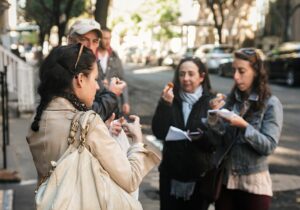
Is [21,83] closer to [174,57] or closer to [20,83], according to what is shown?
[20,83]

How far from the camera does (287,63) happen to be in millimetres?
25000

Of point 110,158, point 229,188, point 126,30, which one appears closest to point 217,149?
point 229,188

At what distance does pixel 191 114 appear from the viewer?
14.4ft

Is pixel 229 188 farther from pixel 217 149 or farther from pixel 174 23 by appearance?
pixel 174 23

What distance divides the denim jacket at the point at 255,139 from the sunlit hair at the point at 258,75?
3 cm

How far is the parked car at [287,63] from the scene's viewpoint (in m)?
24.3

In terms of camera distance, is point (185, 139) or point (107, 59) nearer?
point (185, 139)

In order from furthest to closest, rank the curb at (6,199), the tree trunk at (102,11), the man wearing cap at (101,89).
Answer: the tree trunk at (102,11), the curb at (6,199), the man wearing cap at (101,89)

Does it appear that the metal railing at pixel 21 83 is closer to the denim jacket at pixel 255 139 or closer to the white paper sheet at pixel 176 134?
the white paper sheet at pixel 176 134

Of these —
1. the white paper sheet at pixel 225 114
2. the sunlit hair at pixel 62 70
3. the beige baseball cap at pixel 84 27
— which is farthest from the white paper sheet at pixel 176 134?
the sunlit hair at pixel 62 70

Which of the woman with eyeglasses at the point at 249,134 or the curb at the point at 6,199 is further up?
the woman with eyeglasses at the point at 249,134

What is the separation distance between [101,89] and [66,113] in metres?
1.64

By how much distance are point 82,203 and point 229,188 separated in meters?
1.78

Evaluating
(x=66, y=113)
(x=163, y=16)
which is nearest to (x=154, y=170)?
(x=66, y=113)
